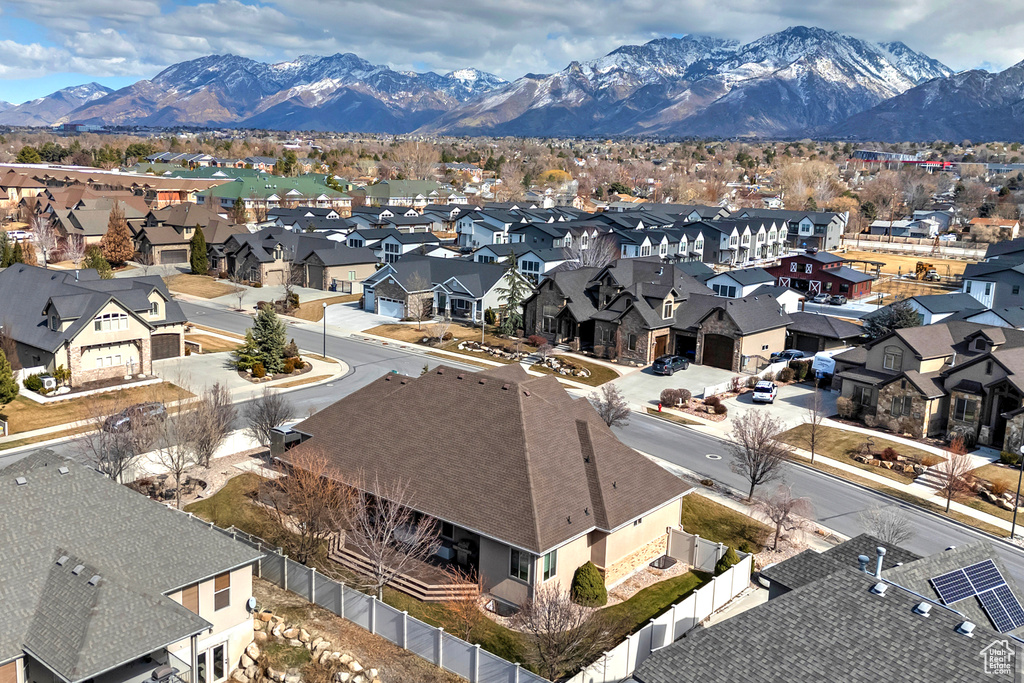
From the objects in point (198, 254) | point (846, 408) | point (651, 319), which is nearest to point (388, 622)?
point (846, 408)

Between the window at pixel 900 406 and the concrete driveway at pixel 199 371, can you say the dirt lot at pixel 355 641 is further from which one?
the window at pixel 900 406

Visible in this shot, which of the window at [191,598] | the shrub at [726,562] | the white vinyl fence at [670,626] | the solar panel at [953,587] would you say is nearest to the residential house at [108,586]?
the window at [191,598]

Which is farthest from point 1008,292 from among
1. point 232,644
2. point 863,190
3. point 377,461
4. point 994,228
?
point 863,190

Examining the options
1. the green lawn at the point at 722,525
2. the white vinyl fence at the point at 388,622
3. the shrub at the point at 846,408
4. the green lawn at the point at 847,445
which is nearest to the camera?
the white vinyl fence at the point at 388,622

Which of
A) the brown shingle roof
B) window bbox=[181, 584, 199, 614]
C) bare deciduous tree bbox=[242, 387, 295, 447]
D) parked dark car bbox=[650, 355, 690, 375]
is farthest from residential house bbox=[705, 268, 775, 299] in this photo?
window bbox=[181, 584, 199, 614]

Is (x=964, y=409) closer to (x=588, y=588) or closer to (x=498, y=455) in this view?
(x=588, y=588)

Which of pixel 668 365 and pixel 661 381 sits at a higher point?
pixel 668 365
